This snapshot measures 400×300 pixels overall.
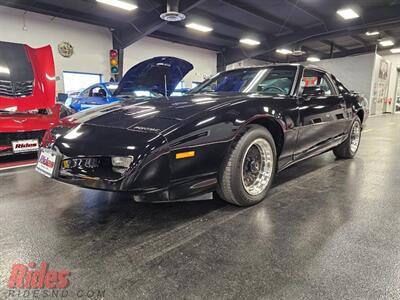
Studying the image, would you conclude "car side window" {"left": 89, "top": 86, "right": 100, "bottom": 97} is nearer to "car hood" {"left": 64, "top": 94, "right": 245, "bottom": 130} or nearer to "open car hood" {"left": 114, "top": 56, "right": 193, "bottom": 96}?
"open car hood" {"left": 114, "top": 56, "right": 193, "bottom": 96}

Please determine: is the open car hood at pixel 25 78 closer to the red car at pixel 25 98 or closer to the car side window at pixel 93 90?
the red car at pixel 25 98

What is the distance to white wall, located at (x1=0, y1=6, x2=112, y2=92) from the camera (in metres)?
8.88

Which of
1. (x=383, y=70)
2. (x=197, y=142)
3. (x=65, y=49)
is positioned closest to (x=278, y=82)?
(x=197, y=142)

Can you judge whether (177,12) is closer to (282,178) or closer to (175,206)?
(282,178)

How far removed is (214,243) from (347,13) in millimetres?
12093

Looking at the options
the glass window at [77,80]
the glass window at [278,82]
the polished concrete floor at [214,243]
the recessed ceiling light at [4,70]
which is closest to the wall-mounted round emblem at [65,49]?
the glass window at [77,80]

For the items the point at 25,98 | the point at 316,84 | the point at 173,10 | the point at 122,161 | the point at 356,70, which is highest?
the point at 173,10

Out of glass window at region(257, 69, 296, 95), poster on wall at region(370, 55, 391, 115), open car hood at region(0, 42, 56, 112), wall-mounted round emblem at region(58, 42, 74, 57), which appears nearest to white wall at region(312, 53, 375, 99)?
poster on wall at region(370, 55, 391, 115)

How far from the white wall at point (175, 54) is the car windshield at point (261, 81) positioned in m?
10.3

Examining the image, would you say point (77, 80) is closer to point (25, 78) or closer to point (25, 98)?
point (25, 78)

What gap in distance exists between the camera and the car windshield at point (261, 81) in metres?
2.62

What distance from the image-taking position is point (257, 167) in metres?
2.26

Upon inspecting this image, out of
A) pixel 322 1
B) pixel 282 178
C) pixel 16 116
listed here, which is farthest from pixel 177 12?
pixel 282 178

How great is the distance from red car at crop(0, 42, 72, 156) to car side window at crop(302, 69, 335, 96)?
3.08 m
